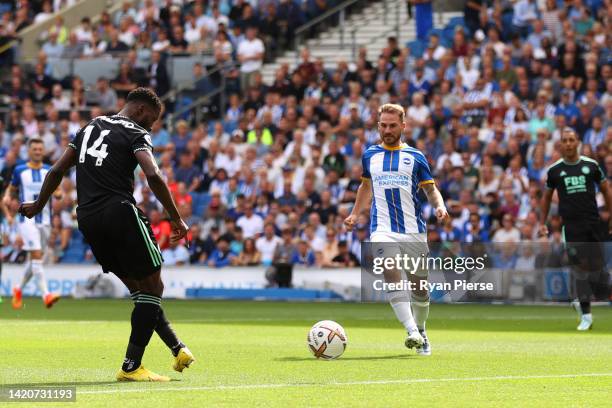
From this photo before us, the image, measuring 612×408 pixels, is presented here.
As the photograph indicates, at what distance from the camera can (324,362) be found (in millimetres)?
12062

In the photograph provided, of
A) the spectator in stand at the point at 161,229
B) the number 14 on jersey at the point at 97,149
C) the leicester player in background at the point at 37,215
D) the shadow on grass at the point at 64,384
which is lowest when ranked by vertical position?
the spectator in stand at the point at 161,229

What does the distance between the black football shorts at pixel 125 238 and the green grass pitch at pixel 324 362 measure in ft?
2.85

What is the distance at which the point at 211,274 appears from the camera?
26875mm

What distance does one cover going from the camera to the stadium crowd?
2547 cm

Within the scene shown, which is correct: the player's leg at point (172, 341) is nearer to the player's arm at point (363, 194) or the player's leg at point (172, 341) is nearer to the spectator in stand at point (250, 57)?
the player's arm at point (363, 194)

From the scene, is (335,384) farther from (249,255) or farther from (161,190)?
(249,255)

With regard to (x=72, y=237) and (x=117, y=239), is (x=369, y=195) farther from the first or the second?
(x=72, y=237)

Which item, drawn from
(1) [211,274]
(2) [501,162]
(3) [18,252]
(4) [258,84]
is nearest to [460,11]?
(4) [258,84]

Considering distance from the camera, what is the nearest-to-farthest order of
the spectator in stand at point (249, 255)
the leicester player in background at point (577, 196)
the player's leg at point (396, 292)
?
1. the player's leg at point (396, 292)
2. the leicester player in background at point (577, 196)
3. the spectator in stand at point (249, 255)

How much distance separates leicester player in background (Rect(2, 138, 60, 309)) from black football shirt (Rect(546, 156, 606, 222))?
25.0 ft

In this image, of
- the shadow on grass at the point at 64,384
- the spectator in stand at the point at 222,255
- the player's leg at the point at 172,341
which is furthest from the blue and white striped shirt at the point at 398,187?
the spectator in stand at the point at 222,255

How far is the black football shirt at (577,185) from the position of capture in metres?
17.5

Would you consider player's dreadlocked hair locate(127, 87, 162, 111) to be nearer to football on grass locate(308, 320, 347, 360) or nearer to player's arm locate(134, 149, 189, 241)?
player's arm locate(134, 149, 189, 241)

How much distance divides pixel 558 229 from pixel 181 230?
14.6m
